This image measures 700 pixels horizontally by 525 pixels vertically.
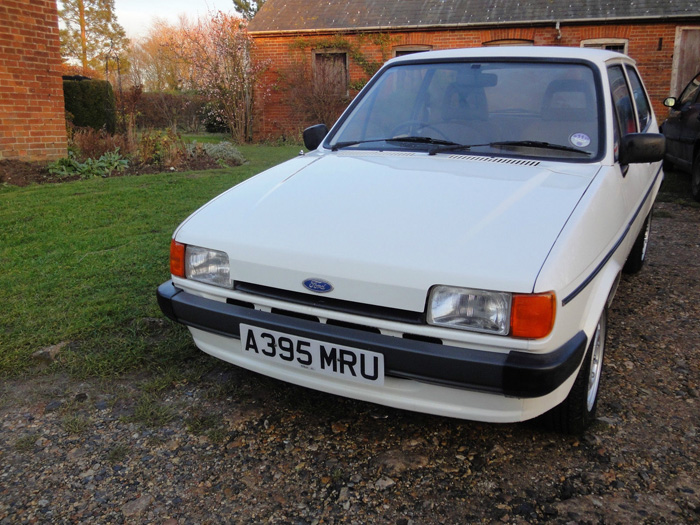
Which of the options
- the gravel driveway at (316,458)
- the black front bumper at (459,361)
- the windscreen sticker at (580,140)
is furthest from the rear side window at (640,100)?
the black front bumper at (459,361)

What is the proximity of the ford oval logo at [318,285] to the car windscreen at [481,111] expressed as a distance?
1.22 meters

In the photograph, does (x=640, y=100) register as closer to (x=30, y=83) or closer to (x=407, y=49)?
(x=30, y=83)

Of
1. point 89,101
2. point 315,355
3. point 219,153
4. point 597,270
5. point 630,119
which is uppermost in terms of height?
point 89,101

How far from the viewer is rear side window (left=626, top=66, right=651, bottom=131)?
159 inches

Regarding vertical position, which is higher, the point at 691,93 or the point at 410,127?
the point at 691,93

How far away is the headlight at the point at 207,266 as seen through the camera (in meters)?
2.44

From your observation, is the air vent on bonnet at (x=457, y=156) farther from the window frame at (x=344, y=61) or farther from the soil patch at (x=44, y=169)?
the window frame at (x=344, y=61)

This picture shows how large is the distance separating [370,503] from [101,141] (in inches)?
370

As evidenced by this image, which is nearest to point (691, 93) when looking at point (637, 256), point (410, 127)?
point (637, 256)

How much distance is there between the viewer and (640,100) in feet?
14.1

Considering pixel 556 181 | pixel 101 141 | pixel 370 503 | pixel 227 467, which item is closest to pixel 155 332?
pixel 227 467

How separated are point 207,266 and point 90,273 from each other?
7.86 ft

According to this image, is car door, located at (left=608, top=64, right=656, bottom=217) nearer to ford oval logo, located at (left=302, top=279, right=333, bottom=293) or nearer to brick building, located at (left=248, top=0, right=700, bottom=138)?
ford oval logo, located at (left=302, top=279, right=333, bottom=293)

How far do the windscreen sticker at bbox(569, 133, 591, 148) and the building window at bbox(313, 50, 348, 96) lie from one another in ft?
49.8
